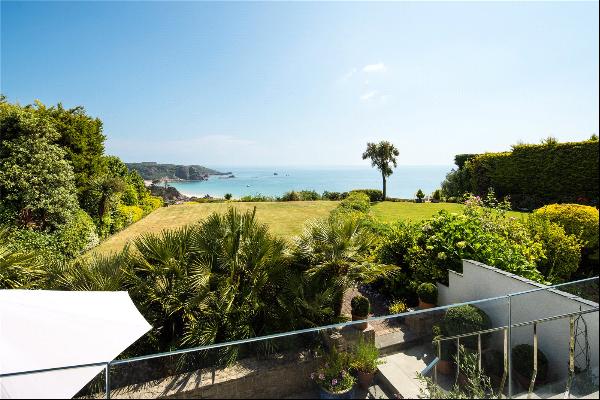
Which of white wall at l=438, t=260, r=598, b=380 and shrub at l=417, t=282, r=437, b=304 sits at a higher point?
white wall at l=438, t=260, r=598, b=380

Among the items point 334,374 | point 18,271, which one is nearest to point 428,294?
point 334,374

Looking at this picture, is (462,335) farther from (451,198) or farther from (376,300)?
(451,198)

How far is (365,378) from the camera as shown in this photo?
2.86 meters

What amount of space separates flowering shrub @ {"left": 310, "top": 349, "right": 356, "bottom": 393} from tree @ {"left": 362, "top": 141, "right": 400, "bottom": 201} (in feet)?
89.8

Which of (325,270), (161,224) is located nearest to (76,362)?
(325,270)

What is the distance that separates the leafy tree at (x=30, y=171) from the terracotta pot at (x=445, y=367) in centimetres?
1115

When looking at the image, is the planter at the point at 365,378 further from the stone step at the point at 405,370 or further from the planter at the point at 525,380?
the planter at the point at 525,380

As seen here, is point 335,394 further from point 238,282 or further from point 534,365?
point 238,282

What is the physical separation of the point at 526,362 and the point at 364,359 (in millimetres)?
1962

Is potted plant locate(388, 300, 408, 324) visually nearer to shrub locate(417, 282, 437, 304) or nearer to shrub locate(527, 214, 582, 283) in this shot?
shrub locate(417, 282, 437, 304)

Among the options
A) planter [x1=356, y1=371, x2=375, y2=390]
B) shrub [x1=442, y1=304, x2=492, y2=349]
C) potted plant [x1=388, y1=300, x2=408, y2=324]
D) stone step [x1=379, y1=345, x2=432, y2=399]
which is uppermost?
shrub [x1=442, y1=304, x2=492, y2=349]

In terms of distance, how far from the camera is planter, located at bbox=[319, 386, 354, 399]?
8.45 feet

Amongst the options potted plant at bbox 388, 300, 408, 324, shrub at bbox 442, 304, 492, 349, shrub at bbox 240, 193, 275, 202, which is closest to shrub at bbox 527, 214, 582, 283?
potted plant at bbox 388, 300, 408, 324

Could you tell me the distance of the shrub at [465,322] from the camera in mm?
3330
